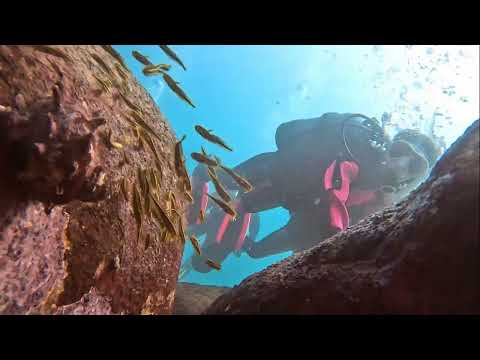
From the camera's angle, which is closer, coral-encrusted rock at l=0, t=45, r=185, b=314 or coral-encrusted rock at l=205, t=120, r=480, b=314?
coral-encrusted rock at l=205, t=120, r=480, b=314

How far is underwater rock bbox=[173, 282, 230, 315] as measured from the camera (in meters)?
4.17

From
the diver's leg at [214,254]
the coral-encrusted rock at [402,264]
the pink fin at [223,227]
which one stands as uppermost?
the pink fin at [223,227]

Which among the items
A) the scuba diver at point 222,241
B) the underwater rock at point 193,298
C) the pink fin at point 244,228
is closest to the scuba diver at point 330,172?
the pink fin at point 244,228

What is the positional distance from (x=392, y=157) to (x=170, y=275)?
7.38 meters

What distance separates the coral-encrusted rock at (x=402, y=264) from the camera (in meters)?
1.52

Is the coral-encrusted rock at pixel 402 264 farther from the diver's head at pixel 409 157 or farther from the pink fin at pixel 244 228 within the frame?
the pink fin at pixel 244 228

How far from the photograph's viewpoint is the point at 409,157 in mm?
8211

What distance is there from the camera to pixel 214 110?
5959 cm

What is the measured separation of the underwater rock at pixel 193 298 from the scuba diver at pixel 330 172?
2.96 m

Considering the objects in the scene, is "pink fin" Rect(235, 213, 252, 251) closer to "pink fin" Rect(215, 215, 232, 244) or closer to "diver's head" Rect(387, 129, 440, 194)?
"pink fin" Rect(215, 215, 232, 244)

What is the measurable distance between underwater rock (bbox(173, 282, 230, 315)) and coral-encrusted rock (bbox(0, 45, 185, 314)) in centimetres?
97

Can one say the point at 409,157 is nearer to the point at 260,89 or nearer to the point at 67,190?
the point at 67,190

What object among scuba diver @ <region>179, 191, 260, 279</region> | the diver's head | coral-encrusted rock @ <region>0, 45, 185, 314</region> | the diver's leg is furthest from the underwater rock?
the diver's leg
